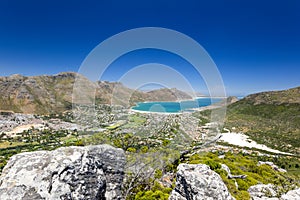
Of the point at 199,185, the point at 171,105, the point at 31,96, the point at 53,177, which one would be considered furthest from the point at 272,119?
the point at 31,96

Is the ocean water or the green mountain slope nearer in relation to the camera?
the ocean water

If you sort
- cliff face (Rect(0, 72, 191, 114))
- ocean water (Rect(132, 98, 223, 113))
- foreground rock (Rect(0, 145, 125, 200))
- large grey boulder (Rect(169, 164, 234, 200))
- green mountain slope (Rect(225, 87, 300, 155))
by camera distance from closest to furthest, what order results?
1. foreground rock (Rect(0, 145, 125, 200))
2. large grey boulder (Rect(169, 164, 234, 200))
3. ocean water (Rect(132, 98, 223, 113))
4. green mountain slope (Rect(225, 87, 300, 155))
5. cliff face (Rect(0, 72, 191, 114))

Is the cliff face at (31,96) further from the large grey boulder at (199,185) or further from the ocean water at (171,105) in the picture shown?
the large grey boulder at (199,185)

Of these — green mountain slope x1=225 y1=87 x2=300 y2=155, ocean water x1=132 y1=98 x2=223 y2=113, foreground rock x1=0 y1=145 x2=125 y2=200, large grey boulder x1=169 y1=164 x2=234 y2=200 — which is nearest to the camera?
foreground rock x1=0 y1=145 x2=125 y2=200

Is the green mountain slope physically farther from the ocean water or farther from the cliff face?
the cliff face

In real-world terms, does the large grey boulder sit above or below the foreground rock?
below

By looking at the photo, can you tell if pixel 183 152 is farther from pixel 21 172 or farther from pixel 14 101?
pixel 14 101

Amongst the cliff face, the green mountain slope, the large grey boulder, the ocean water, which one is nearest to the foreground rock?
the large grey boulder
